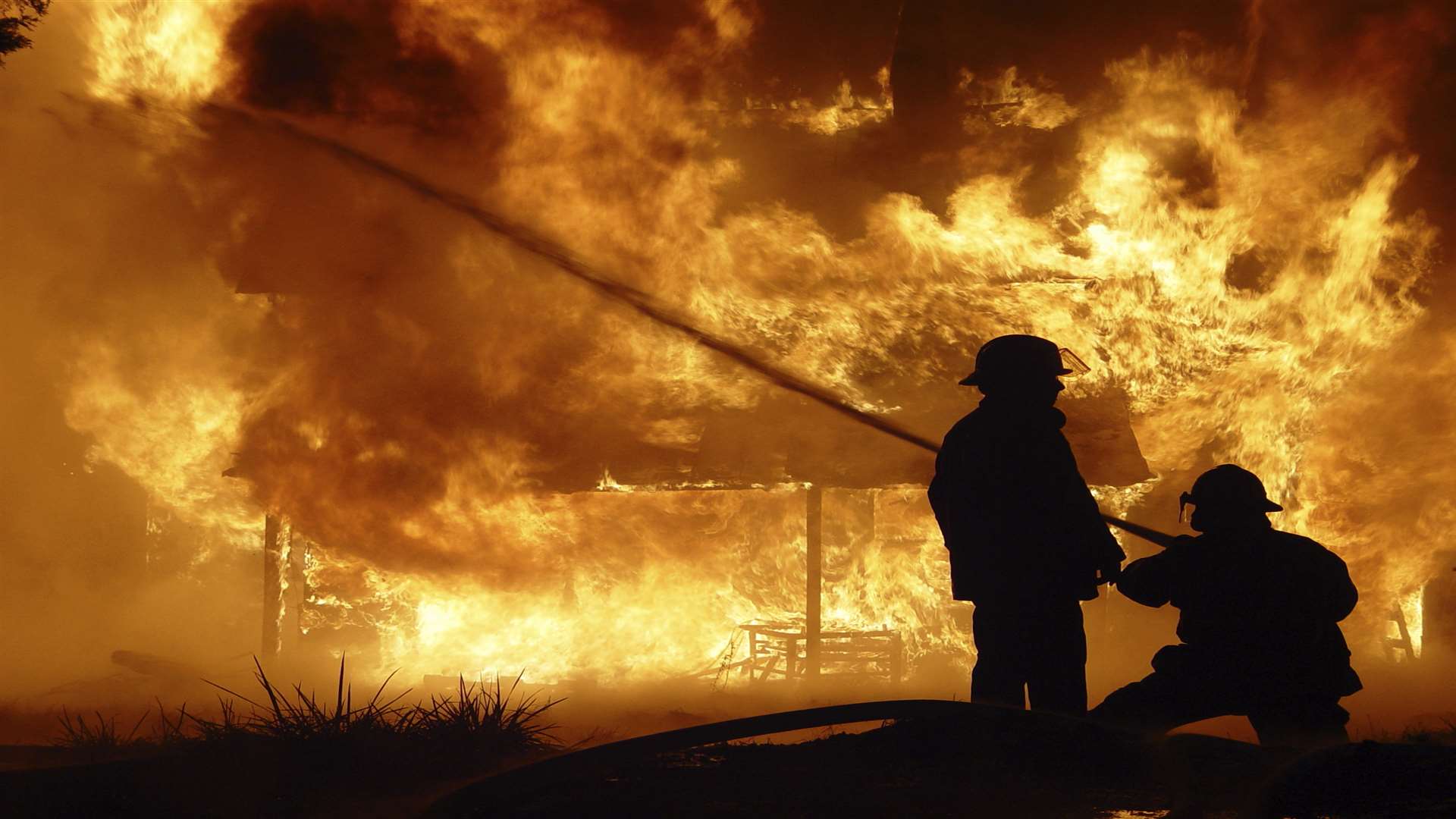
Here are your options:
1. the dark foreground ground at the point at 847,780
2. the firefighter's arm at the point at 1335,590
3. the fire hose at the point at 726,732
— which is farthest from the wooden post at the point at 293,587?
the firefighter's arm at the point at 1335,590

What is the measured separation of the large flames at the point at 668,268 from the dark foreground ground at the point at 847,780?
→ 27.5 feet

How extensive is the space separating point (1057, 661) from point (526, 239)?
32.6ft

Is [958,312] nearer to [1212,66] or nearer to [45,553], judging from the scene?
[1212,66]

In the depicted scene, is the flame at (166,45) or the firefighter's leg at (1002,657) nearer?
the firefighter's leg at (1002,657)

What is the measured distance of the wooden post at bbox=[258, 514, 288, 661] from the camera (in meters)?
13.8

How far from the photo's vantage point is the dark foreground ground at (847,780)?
10.7ft

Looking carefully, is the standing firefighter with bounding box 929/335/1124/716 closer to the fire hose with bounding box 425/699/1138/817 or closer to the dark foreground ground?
the dark foreground ground

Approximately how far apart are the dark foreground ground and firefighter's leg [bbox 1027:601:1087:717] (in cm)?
112

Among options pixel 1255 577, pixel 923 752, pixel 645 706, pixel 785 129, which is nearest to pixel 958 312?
pixel 785 129

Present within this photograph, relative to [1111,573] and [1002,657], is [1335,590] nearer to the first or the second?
[1111,573]

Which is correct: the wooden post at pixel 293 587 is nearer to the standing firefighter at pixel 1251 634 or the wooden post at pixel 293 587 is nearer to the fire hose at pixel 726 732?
the fire hose at pixel 726 732

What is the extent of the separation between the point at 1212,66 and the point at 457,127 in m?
9.09

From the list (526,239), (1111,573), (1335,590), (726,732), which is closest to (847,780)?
(726,732)

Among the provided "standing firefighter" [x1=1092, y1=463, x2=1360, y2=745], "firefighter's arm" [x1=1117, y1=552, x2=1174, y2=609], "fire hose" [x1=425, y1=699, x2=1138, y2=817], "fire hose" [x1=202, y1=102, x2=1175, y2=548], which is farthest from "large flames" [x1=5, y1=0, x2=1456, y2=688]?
"fire hose" [x1=425, y1=699, x2=1138, y2=817]
